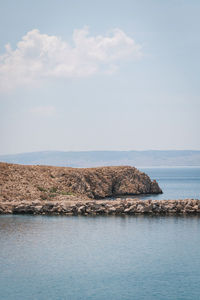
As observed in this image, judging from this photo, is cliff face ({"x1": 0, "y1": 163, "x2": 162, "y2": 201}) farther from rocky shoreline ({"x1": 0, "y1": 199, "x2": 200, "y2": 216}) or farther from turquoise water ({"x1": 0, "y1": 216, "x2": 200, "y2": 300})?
turquoise water ({"x1": 0, "y1": 216, "x2": 200, "y2": 300})

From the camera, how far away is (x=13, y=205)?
3494cm

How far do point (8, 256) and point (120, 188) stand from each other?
43222mm

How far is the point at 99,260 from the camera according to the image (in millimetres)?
19172

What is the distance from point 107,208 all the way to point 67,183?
15959 mm

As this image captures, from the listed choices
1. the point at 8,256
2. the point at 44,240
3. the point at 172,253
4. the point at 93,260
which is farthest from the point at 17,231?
the point at 172,253

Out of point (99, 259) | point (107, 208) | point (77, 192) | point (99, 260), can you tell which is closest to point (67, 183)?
point (77, 192)

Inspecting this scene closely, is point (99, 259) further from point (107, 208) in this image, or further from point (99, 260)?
point (107, 208)

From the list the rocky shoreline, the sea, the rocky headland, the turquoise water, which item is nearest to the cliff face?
the rocky headland

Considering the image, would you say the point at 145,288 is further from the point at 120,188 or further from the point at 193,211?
the point at 120,188

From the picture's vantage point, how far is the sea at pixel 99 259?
14930mm

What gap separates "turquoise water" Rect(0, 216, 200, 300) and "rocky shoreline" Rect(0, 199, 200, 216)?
372 cm

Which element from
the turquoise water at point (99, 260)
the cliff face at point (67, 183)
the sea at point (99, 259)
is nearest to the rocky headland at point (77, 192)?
the cliff face at point (67, 183)

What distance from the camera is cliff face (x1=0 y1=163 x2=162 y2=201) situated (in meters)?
41.8

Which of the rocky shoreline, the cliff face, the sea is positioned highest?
the cliff face
